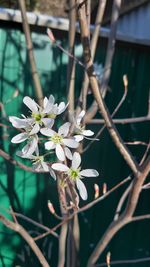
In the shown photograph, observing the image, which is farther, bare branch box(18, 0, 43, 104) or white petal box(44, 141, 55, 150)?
bare branch box(18, 0, 43, 104)

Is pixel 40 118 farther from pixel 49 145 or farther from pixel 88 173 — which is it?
pixel 88 173

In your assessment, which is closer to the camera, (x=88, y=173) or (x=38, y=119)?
(x=38, y=119)

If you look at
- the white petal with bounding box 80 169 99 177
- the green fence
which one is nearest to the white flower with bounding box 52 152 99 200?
the white petal with bounding box 80 169 99 177

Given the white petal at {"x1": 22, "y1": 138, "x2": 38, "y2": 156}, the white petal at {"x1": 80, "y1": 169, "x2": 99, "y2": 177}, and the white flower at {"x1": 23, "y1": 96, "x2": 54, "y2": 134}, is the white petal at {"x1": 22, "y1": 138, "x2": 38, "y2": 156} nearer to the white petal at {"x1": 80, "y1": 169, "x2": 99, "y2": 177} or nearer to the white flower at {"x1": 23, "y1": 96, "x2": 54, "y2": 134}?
the white flower at {"x1": 23, "y1": 96, "x2": 54, "y2": 134}

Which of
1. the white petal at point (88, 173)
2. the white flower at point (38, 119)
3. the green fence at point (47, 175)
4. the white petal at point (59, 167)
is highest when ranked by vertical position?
the white flower at point (38, 119)

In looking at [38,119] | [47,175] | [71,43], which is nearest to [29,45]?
[71,43]

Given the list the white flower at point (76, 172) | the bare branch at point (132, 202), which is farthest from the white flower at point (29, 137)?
the bare branch at point (132, 202)

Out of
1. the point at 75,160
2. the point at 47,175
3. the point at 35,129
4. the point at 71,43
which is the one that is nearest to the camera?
the point at 35,129

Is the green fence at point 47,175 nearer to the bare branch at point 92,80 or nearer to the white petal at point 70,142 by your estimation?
the bare branch at point 92,80
